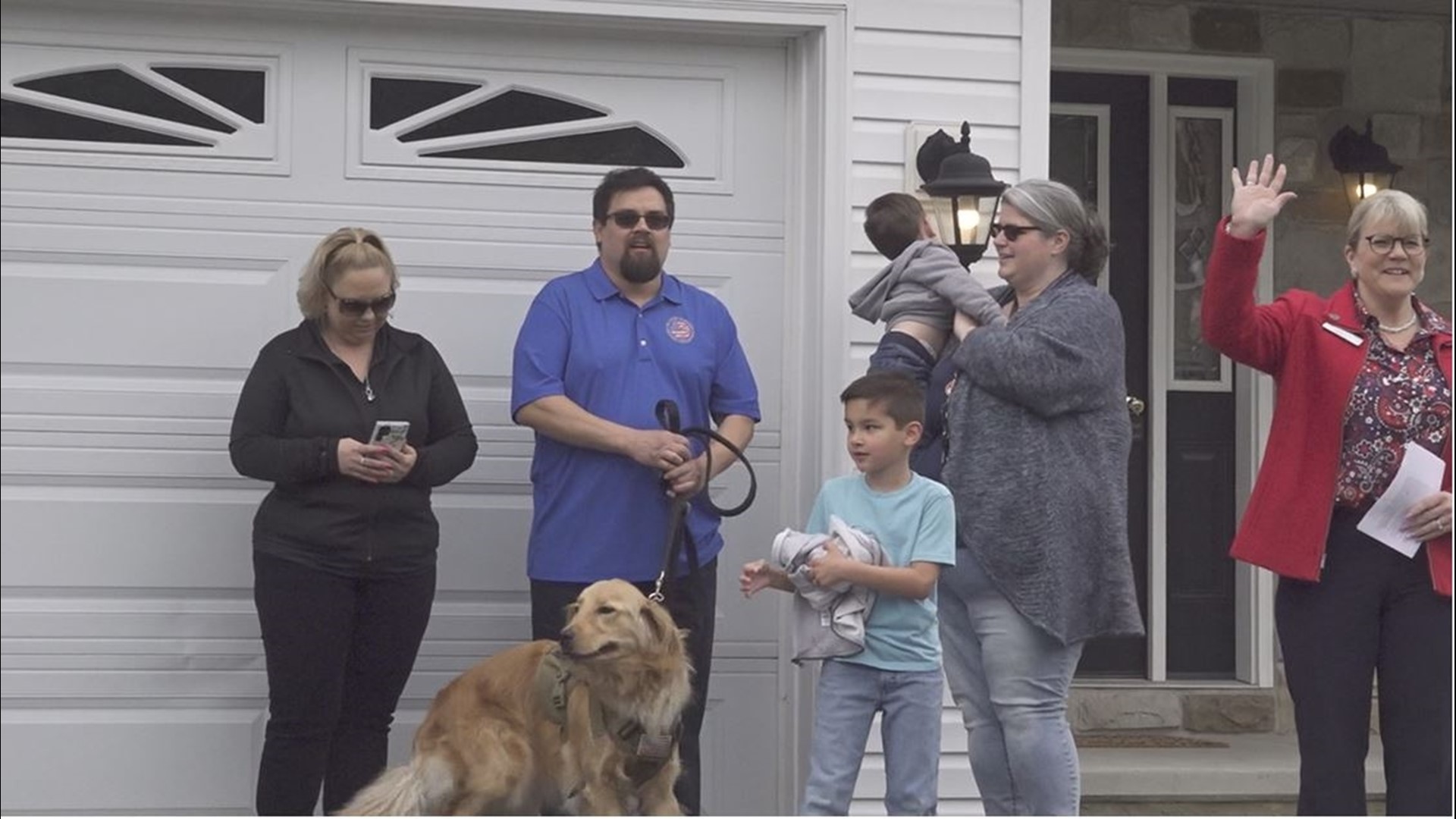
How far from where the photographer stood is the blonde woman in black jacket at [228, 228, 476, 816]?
16.9 feet

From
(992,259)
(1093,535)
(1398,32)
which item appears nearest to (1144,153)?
(1398,32)

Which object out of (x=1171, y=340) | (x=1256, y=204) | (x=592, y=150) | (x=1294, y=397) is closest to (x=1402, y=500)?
(x=1294, y=397)

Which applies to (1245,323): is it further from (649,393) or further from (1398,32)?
(1398,32)

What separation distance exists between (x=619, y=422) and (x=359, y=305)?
714 millimetres

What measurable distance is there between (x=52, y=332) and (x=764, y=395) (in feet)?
6.45

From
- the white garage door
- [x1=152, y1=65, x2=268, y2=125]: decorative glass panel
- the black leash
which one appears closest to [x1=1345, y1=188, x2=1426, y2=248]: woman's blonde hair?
the black leash

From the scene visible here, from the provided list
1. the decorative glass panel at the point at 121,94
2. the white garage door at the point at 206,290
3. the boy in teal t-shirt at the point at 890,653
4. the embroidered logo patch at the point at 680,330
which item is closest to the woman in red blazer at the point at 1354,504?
the boy in teal t-shirt at the point at 890,653

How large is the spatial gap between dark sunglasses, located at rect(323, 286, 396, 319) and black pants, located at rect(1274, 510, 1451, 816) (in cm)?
233

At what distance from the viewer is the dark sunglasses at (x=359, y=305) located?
523cm

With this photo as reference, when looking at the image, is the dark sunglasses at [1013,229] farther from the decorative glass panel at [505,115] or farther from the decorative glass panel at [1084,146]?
the decorative glass panel at [1084,146]

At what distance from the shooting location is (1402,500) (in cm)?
478

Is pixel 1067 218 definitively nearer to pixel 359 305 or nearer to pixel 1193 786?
pixel 359 305

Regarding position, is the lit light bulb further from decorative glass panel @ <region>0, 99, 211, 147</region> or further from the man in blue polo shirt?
decorative glass panel @ <region>0, 99, 211, 147</region>

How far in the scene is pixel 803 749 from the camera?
6012mm
